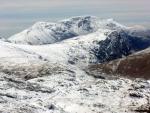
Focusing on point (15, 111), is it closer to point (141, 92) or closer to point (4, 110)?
point (4, 110)

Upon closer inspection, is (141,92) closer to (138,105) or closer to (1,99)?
(138,105)

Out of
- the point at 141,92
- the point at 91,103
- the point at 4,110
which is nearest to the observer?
the point at 4,110

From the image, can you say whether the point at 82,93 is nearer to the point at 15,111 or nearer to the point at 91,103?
the point at 91,103

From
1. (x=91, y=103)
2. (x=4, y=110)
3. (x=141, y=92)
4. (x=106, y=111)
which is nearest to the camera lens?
(x=4, y=110)

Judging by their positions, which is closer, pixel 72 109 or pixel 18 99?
pixel 72 109

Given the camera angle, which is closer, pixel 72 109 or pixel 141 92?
pixel 72 109

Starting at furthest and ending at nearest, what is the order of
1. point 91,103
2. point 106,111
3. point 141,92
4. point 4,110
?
point 141,92
point 91,103
point 106,111
point 4,110

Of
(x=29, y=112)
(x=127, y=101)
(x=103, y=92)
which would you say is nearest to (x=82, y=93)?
(x=103, y=92)

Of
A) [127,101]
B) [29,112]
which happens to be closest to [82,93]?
[127,101]

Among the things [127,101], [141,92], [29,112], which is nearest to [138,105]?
[127,101]
